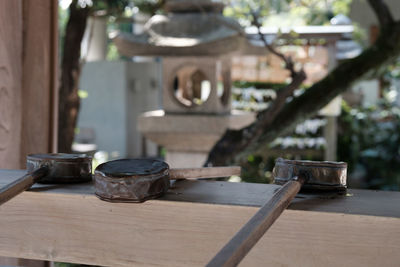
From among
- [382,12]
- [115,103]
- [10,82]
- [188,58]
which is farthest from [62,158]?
[115,103]

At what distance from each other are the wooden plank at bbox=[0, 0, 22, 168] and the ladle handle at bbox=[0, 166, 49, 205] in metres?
0.47

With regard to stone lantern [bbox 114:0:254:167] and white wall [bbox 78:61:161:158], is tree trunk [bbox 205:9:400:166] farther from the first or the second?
white wall [bbox 78:61:161:158]

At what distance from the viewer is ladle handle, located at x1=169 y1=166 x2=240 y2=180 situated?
100 centimetres

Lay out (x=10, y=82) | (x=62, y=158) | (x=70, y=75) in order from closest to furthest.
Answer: (x=62, y=158), (x=10, y=82), (x=70, y=75)

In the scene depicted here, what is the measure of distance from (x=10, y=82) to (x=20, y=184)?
0.60m

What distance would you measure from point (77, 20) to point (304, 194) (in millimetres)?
4349

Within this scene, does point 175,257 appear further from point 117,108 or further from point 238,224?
point 117,108

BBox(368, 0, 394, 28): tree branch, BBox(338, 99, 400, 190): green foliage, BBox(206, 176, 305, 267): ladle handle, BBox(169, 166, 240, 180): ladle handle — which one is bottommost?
BBox(338, 99, 400, 190): green foliage

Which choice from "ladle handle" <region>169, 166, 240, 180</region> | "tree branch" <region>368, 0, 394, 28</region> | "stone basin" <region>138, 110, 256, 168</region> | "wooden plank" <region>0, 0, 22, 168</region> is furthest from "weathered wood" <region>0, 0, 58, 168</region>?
"stone basin" <region>138, 110, 256, 168</region>

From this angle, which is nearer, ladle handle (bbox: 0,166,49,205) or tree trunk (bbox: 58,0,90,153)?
ladle handle (bbox: 0,166,49,205)

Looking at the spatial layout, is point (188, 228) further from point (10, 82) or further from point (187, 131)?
point (187, 131)

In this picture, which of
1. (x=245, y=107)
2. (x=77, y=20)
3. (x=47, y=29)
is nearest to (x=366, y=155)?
(x=245, y=107)

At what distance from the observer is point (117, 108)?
12141 millimetres

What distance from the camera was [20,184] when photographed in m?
0.89
